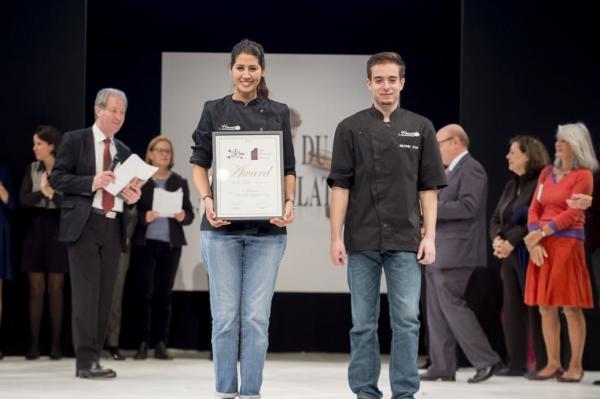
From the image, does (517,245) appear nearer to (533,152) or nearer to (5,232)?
(533,152)

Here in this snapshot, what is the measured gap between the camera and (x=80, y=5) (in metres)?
7.64

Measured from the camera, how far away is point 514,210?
22.8 ft

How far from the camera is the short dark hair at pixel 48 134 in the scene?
295 inches

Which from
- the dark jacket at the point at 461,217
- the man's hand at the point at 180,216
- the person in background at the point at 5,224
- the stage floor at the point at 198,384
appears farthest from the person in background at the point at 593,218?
the person in background at the point at 5,224

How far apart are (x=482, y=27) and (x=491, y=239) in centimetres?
154

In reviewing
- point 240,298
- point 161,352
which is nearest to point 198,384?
point 240,298

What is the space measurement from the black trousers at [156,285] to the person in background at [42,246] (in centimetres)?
65

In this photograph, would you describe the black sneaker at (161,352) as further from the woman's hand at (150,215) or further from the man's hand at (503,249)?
the man's hand at (503,249)

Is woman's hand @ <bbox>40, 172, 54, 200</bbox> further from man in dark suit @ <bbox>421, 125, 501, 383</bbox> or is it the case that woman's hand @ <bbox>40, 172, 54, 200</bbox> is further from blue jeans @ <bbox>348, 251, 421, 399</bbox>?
blue jeans @ <bbox>348, 251, 421, 399</bbox>

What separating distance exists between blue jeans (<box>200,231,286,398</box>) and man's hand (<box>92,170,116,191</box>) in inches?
68.9

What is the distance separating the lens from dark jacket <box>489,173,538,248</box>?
22.6 ft

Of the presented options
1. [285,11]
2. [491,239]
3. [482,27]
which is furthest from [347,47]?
[491,239]

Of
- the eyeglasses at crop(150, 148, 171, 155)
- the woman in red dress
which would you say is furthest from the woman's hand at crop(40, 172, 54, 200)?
the woman in red dress

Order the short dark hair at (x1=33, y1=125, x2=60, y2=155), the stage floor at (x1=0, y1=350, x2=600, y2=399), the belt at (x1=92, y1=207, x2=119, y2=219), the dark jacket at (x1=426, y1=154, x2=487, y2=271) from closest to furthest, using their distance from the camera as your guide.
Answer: the stage floor at (x1=0, y1=350, x2=600, y2=399)
the belt at (x1=92, y1=207, x2=119, y2=219)
the dark jacket at (x1=426, y1=154, x2=487, y2=271)
the short dark hair at (x1=33, y1=125, x2=60, y2=155)
